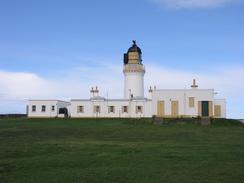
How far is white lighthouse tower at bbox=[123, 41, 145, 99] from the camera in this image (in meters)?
55.8

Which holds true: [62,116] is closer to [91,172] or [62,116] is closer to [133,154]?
[133,154]

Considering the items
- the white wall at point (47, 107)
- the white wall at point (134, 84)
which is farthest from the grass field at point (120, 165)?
the white wall at point (134, 84)

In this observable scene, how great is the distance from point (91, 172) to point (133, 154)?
4.28 m

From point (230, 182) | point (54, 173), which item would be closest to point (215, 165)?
point (230, 182)

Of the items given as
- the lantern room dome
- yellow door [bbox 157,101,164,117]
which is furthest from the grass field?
the lantern room dome

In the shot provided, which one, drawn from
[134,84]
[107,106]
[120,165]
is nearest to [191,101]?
[134,84]

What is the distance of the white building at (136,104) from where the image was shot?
48688 mm

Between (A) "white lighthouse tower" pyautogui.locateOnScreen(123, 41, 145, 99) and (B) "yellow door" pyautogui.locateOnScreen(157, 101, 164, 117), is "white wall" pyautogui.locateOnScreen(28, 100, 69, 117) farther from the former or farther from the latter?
(B) "yellow door" pyautogui.locateOnScreen(157, 101, 164, 117)

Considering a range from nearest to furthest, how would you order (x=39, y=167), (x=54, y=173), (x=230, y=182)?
(x=230, y=182)
(x=54, y=173)
(x=39, y=167)

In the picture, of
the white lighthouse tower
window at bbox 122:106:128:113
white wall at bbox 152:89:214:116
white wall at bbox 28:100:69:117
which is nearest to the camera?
white wall at bbox 152:89:214:116

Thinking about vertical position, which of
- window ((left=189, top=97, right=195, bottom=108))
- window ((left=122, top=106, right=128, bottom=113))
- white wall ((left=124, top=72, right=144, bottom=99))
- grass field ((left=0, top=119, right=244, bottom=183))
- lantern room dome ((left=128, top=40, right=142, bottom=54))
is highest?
lantern room dome ((left=128, top=40, right=142, bottom=54))

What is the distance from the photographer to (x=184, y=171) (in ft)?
37.2

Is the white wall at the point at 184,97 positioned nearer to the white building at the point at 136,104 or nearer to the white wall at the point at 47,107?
the white building at the point at 136,104

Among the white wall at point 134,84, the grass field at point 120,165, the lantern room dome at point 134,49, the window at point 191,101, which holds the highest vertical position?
the lantern room dome at point 134,49
